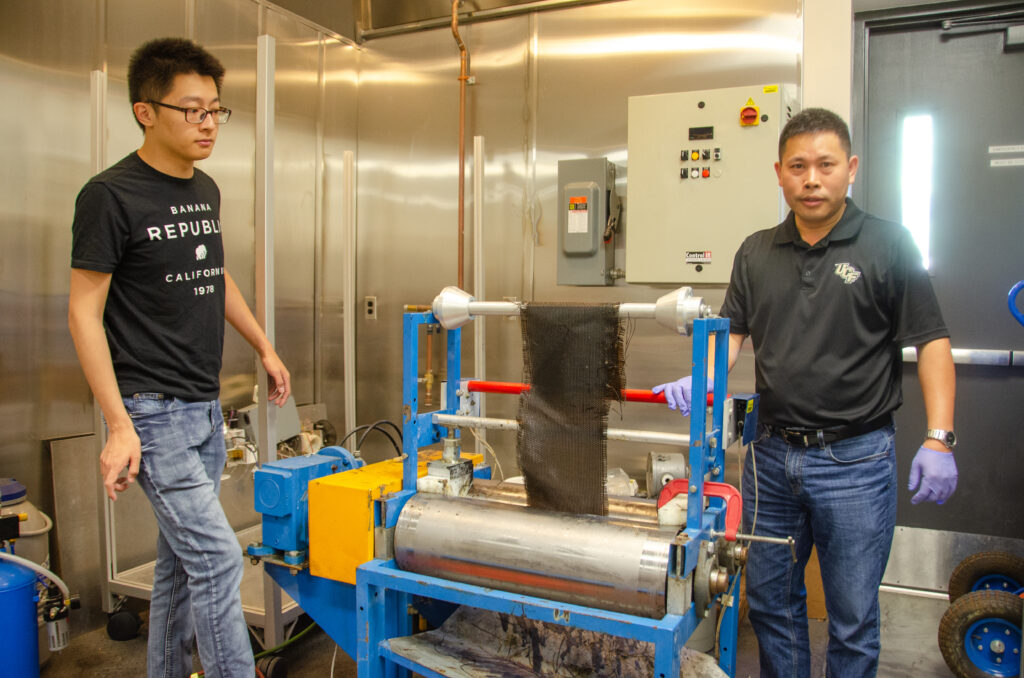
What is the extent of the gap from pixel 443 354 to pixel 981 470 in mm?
2361

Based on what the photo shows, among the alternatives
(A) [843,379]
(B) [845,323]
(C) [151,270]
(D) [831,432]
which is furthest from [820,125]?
(C) [151,270]

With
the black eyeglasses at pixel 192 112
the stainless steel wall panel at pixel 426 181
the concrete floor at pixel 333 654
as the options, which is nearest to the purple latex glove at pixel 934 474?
the concrete floor at pixel 333 654

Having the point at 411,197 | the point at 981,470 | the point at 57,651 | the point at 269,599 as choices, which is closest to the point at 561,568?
the point at 269,599

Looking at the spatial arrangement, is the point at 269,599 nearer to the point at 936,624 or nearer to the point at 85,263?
the point at 85,263

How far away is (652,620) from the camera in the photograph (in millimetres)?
1227

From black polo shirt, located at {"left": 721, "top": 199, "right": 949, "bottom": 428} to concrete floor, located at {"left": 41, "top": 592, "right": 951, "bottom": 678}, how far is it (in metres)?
1.11

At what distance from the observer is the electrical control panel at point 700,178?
8.49ft

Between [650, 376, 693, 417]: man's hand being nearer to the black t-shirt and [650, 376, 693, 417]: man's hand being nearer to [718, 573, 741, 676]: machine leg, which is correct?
[718, 573, 741, 676]: machine leg

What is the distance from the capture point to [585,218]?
2.99m

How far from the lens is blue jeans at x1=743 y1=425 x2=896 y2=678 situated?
163 centimetres

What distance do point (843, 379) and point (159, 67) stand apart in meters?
1.66

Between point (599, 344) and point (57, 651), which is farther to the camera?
point (57, 651)

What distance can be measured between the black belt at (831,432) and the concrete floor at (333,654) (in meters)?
1.03

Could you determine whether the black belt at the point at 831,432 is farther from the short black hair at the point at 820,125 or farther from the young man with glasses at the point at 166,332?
the young man with glasses at the point at 166,332
